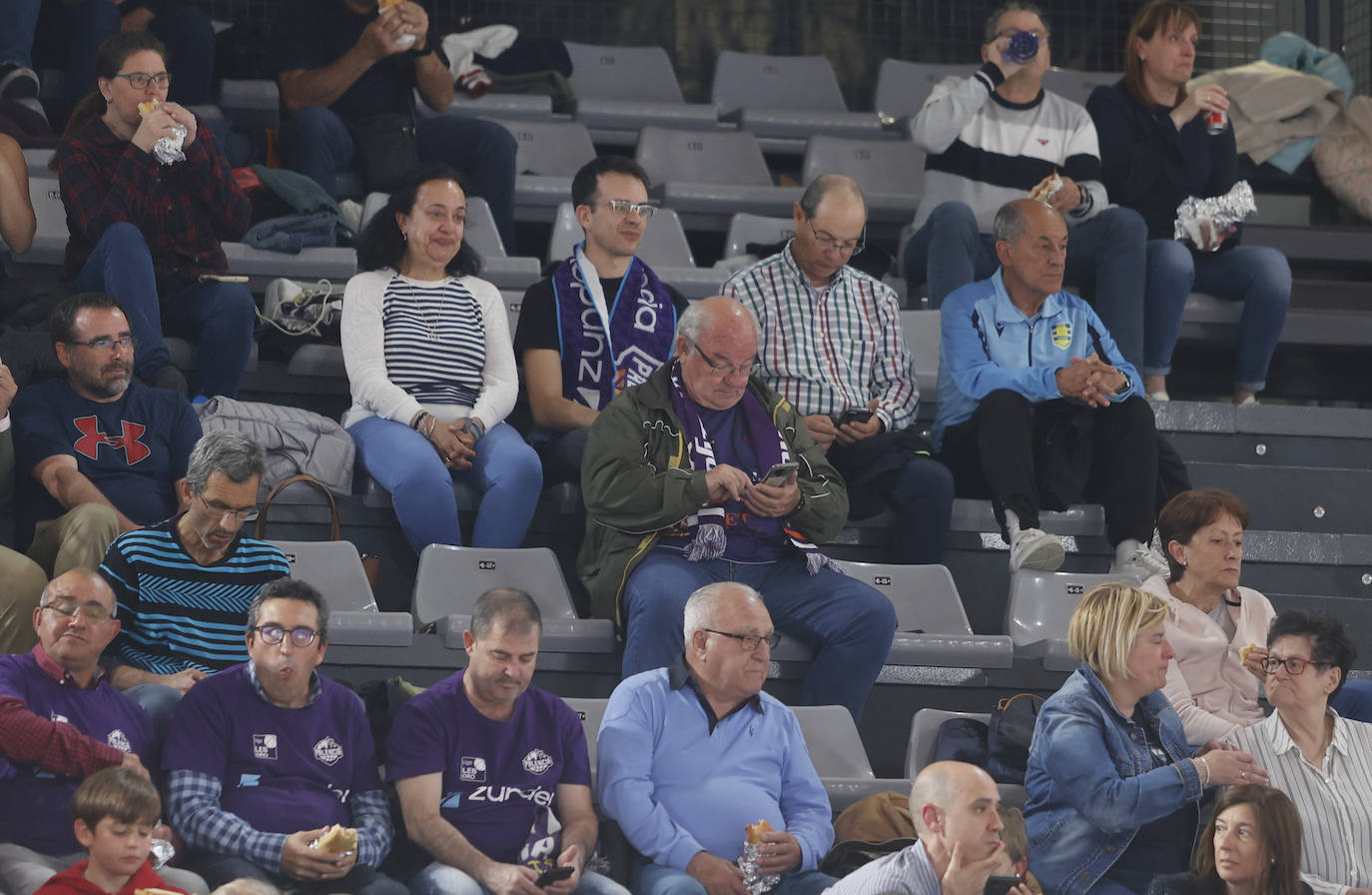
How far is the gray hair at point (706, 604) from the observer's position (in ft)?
11.7

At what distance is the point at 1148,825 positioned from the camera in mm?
3574

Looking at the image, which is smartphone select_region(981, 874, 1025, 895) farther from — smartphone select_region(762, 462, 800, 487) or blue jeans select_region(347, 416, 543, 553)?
blue jeans select_region(347, 416, 543, 553)

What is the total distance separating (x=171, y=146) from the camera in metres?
4.73

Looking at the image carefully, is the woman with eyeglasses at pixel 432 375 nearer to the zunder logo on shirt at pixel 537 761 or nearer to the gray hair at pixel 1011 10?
the zunder logo on shirt at pixel 537 761

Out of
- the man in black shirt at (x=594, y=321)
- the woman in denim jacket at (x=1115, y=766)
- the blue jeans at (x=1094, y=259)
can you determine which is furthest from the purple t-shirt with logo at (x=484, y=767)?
the blue jeans at (x=1094, y=259)

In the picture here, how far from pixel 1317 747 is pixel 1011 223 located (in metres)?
1.77

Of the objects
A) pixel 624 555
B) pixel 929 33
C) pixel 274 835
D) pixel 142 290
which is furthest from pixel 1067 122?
pixel 274 835

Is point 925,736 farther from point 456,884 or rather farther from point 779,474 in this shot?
point 456,884

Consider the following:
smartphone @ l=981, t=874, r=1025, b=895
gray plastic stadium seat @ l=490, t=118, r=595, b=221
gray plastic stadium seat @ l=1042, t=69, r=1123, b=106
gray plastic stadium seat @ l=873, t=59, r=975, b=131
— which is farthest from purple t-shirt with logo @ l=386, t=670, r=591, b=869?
gray plastic stadium seat @ l=1042, t=69, r=1123, b=106

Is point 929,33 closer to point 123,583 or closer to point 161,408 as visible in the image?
point 161,408

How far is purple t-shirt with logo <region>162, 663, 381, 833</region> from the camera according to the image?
10.7 feet

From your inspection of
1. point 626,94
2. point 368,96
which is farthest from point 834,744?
point 626,94

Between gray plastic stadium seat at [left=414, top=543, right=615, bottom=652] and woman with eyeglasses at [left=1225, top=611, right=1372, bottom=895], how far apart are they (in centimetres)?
139

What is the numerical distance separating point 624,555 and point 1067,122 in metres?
2.51
